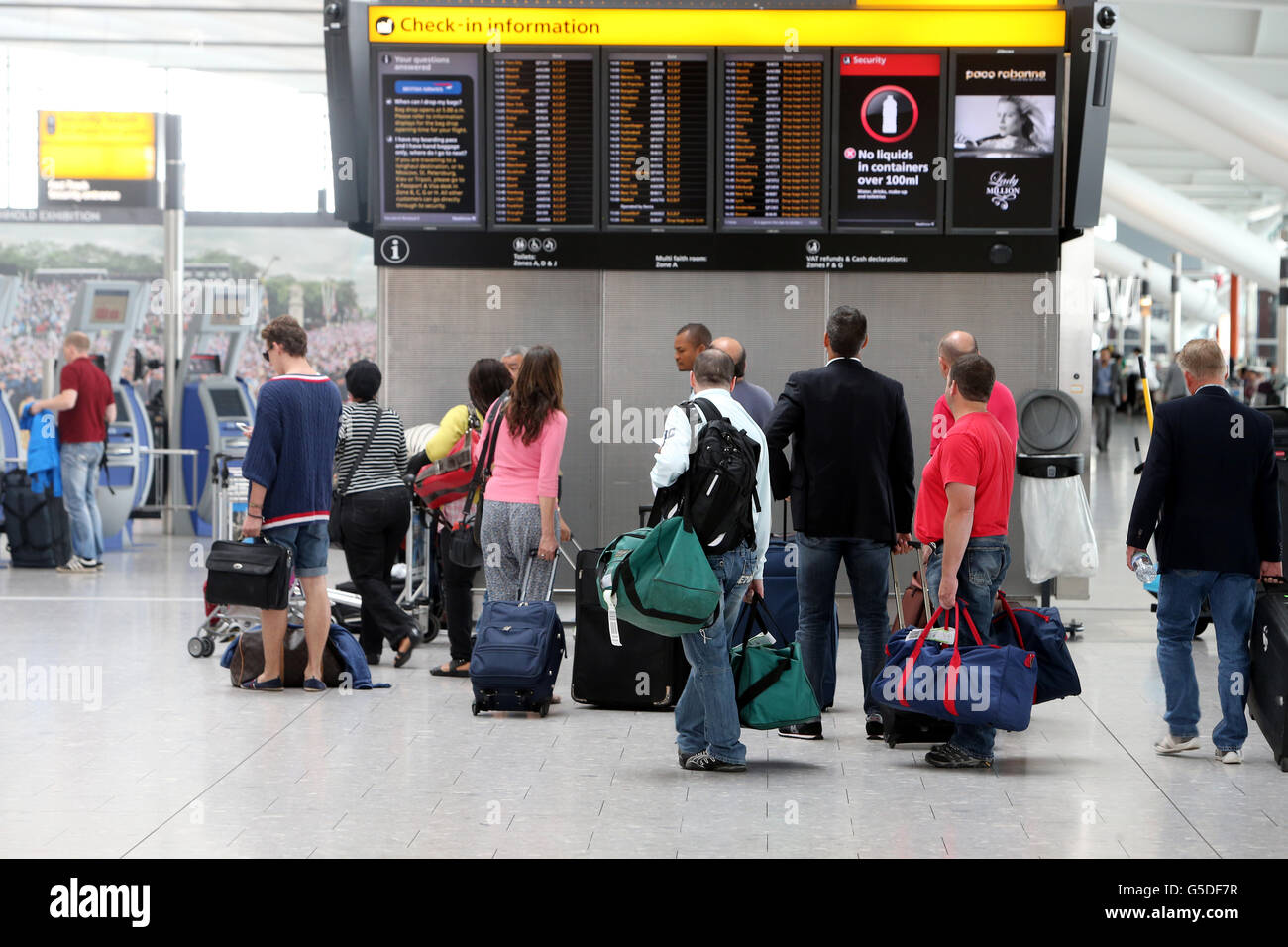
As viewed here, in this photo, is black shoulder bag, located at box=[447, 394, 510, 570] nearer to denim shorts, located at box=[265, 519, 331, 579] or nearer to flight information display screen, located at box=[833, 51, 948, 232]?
denim shorts, located at box=[265, 519, 331, 579]

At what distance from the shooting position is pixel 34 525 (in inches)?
490

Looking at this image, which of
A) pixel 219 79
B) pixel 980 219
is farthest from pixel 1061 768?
pixel 219 79

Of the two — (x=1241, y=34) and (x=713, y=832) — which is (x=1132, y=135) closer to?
(x=1241, y=34)

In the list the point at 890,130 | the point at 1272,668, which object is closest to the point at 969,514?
the point at 1272,668

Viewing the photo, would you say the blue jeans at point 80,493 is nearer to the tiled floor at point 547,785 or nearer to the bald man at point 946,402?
the tiled floor at point 547,785

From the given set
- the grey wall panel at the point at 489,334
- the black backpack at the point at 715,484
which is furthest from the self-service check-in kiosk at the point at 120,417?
the black backpack at the point at 715,484

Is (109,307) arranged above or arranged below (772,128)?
below

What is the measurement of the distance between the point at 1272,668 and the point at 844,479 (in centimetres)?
177

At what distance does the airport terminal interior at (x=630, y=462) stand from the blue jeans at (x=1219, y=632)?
0.07m

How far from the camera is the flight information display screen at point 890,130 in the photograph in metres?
9.07

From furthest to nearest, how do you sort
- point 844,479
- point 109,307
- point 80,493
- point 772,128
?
point 109,307, point 80,493, point 772,128, point 844,479

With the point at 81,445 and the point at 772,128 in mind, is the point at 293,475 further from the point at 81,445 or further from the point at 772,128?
the point at 81,445

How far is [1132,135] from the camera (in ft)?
118

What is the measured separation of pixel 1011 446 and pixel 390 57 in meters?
4.81
